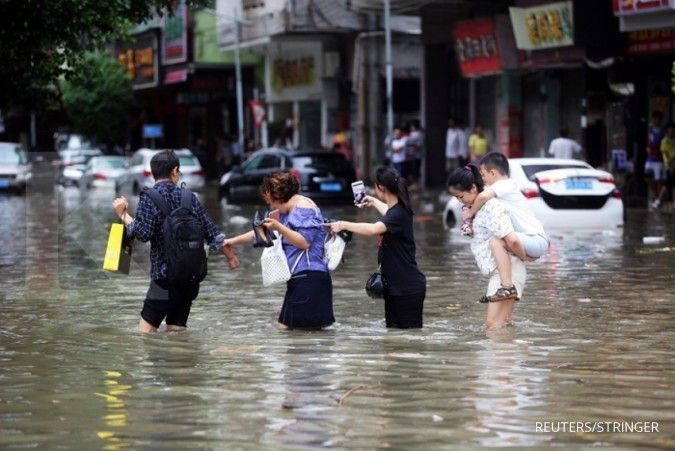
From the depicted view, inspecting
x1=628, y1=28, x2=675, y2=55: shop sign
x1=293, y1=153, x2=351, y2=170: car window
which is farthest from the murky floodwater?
x1=293, y1=153, x2=351, y2=170: car window

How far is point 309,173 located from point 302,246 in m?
25.4

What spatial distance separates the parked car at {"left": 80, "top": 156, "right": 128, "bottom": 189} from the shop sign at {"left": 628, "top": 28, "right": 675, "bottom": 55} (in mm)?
23663

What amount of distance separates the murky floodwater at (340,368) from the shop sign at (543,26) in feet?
55.3

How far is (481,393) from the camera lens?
9.59 m

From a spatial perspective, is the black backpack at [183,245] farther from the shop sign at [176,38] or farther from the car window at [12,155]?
the shop sign at [176,38]

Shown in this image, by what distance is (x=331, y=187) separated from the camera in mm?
37406

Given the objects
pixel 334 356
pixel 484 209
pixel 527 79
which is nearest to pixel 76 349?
pixel 334 356

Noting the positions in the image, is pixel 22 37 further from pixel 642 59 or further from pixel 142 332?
pixel 642 59

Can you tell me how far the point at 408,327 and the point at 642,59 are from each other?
23528mm

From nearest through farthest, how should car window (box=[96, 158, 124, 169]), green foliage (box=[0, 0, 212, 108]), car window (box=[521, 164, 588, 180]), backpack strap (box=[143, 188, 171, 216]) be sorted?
backpack strap (box=[143, 188, 171, 216]) → green foliage (box=[0, 0, 212, 108]) → car window (box=[521, 164, 588, 180]) → car window (box=[96, 158, 124, 169])

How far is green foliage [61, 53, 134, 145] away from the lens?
237ft

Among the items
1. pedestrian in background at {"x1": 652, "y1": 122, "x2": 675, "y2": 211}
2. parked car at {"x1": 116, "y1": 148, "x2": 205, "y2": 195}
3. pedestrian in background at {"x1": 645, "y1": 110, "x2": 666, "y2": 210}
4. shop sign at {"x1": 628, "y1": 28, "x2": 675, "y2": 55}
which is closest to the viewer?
pedestrian in background at {"x1": 652, "y1": 122, "x2": 675, "y2": 211}

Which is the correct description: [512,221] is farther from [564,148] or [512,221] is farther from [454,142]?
[454,142]

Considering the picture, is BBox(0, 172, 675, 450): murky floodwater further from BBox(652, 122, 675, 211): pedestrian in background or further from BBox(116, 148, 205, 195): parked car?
BBox(116, 148, 205, 195): parked car
